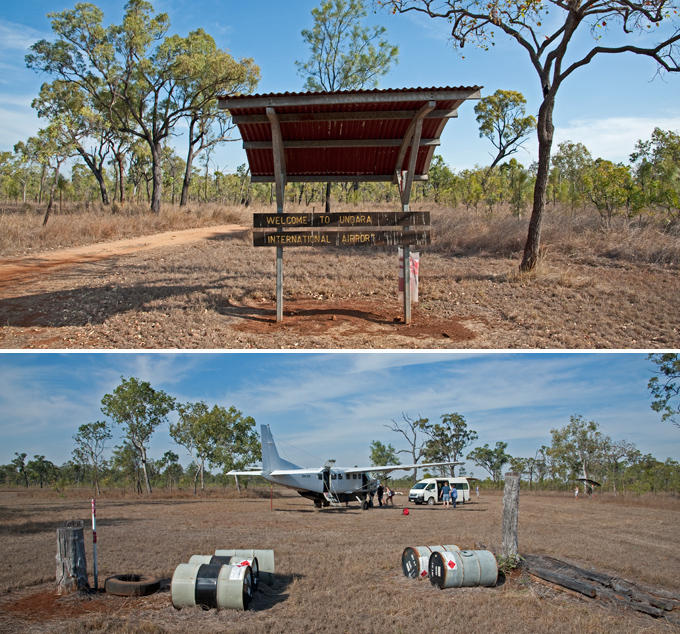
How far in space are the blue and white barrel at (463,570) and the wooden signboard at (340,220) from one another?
6735mm

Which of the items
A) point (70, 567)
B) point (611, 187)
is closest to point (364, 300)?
point (70, 567)

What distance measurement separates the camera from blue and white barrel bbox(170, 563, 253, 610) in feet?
23.1

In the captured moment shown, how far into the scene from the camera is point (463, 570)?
8.13m

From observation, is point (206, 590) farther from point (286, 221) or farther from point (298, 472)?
point (298, 472)

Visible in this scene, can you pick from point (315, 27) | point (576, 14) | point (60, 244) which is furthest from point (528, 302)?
point (315, 27)

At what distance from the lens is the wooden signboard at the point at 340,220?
38.5ft

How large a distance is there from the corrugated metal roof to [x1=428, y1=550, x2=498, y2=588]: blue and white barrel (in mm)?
8202

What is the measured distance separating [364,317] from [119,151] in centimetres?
4199

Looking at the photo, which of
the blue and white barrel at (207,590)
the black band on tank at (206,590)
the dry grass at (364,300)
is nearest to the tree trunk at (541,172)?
the dry grass at (364,300)

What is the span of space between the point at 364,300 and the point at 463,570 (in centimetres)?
712

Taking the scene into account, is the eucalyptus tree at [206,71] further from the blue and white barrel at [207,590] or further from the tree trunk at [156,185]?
the blue and white barrel at [207,590]

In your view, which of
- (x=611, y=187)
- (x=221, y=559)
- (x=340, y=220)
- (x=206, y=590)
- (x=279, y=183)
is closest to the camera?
(x=206, y=590)

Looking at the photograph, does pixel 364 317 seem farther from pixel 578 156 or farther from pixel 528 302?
pixel 578 156

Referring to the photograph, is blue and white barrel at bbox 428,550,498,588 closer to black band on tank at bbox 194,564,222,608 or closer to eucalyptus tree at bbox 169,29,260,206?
black band on tank at bbox 194,564,222,608
